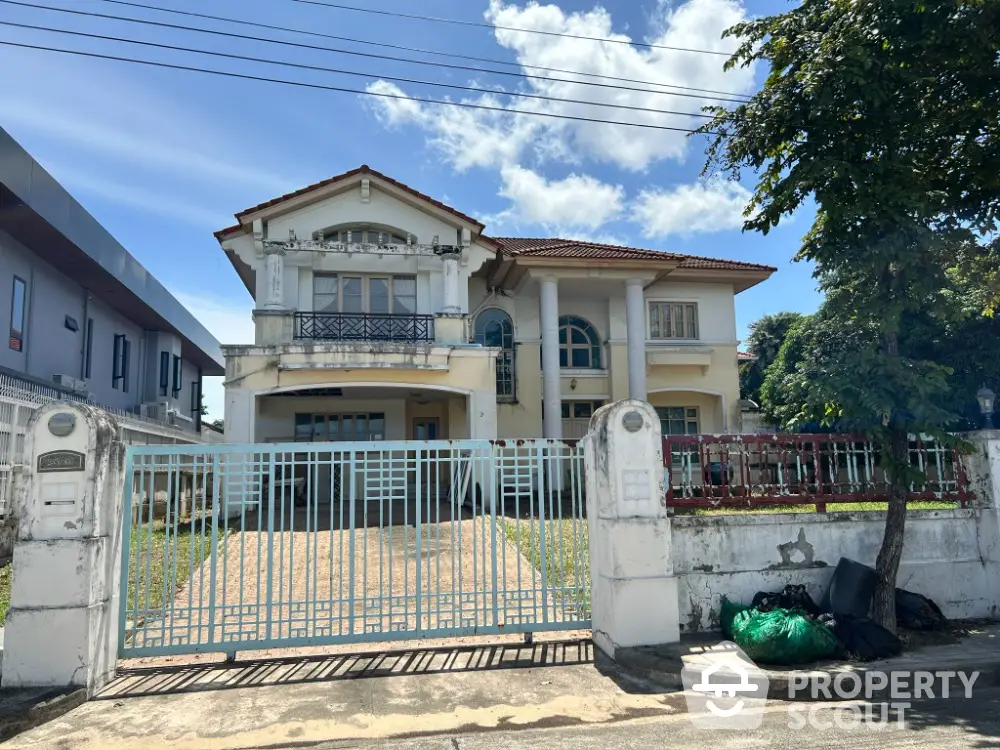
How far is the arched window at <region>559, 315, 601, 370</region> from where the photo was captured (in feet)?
61.9

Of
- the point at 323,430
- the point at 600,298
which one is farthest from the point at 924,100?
the point at 323,430

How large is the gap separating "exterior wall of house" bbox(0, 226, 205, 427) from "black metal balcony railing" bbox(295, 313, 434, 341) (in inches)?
237

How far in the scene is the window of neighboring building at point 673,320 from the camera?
19.0 metres

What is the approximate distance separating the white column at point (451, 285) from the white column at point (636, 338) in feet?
15.9

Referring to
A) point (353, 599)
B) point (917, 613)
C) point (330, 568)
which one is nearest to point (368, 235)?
point (330, 568)

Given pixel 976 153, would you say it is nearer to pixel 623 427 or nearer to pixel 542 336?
pixel 623 427

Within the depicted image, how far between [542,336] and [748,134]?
10436 mm

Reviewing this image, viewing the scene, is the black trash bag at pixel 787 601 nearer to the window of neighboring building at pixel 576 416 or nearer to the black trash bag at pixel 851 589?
the black trash bag at pixel 851 589

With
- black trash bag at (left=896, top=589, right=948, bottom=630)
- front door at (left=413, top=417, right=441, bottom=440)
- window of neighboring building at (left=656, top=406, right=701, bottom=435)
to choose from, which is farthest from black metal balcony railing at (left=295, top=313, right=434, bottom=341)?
black trash bag at (left=896, top=589, right=948, bottom=630)

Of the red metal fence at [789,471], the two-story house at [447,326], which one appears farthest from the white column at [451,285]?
the red metal fence at [789,471]

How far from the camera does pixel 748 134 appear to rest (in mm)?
6754

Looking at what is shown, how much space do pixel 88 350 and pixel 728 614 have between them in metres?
18.6

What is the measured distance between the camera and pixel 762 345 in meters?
31.8

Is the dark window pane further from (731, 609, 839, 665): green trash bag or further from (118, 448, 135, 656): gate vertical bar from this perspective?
(731, 609, 839, 665): green trash bag
